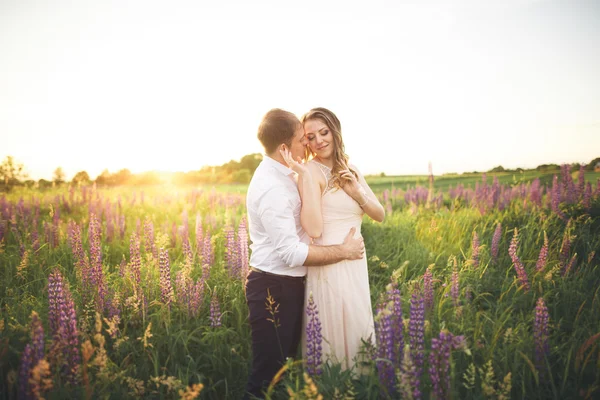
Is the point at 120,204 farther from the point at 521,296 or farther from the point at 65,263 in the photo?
the point at 521,296

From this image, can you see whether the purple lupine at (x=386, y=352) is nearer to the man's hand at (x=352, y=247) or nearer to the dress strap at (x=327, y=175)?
the man's hand at (x=352, y=247)

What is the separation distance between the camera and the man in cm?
314

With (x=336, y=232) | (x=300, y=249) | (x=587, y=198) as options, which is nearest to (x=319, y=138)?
(x=336, y=232)

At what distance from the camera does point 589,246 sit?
244 inches

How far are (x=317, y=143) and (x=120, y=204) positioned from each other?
7376 millimetres

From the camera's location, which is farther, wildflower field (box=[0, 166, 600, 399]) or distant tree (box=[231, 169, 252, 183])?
distant tree (box=[231, 169, 252, 183])

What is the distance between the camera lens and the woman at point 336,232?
135 inches

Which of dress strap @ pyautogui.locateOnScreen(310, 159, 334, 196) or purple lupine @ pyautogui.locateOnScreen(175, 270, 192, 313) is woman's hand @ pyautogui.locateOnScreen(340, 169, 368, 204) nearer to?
dress strap @ pyautogui.locateOnScreen(310, 159, 334, 196)

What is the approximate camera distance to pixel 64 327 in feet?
8.95

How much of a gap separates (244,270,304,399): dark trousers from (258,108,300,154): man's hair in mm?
1315

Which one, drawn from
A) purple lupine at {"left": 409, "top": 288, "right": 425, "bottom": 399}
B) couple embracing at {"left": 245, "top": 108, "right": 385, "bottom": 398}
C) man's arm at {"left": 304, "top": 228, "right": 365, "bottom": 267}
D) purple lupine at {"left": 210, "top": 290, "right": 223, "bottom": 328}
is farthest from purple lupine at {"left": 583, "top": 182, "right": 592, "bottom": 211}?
purple lupine at {"left": 210, "top": 290, "right": 223, "bottom": 328}

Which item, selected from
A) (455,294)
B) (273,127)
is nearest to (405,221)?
(455,294)

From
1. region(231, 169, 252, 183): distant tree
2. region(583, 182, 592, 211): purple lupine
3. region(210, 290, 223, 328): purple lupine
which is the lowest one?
region(210, 290, 223, 328): purple lupine

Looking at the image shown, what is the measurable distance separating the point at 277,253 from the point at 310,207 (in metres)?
0.54
